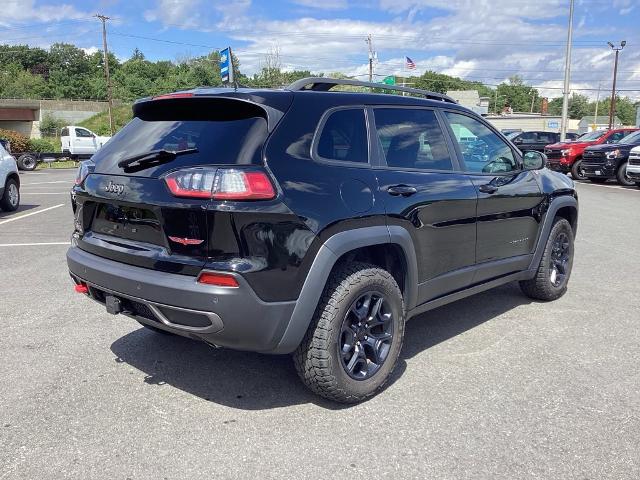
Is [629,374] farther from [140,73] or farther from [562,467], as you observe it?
[140,73]

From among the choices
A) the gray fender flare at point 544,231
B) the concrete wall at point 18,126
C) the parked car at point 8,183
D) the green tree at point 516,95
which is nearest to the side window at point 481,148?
the gray fender flare at point 544,231

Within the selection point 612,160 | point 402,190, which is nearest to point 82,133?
point 612,160

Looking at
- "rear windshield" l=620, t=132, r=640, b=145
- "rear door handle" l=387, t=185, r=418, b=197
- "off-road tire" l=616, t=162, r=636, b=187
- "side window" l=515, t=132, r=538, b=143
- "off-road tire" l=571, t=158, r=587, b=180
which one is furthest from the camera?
"side window" l=515, t=132, r=538, b=143

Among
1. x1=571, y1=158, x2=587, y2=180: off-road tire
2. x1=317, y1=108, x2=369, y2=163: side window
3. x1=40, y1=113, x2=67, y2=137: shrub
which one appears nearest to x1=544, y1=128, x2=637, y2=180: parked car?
x1=571, y1=158, x2=587, y2=180: off-road tire

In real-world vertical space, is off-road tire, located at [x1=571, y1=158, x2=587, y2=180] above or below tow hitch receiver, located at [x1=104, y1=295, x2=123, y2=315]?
below

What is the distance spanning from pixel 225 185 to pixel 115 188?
81cm

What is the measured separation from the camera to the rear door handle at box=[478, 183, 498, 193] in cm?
432

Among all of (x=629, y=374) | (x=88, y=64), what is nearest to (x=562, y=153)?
(x=629, y=374)

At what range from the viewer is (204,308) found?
9.45ft

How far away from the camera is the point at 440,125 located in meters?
4.23

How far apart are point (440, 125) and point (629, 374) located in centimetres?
212

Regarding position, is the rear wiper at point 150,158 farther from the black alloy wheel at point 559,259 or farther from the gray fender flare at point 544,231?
the black alloy wheel at point 559,259

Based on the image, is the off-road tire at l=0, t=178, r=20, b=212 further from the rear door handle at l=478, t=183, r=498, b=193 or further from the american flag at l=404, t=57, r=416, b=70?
the american flag at l=404, t=57, r=416, b=70

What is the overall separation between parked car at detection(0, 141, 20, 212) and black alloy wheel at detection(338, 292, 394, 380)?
1007cm
